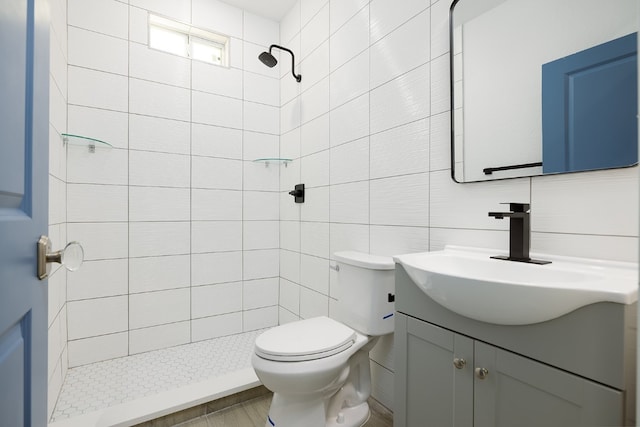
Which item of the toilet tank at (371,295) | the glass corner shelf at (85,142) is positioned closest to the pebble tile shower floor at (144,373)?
the toilet tank at (371,295)

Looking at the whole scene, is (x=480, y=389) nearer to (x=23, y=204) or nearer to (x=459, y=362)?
(x=459, y=362)

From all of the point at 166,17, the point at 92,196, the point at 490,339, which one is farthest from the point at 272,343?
the point at 166,17

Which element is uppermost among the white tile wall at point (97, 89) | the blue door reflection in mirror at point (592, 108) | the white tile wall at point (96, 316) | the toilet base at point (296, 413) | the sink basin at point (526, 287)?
the white tile wall at point (97, 89)

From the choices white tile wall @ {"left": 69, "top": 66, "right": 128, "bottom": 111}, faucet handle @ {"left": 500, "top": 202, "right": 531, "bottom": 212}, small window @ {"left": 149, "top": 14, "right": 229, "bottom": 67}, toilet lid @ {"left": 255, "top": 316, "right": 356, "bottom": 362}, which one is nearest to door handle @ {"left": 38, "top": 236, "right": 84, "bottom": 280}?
toilet lid @ {"left": 255, "top": 316, "right": 356, "bottom": 362}

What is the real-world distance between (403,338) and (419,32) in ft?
4.21

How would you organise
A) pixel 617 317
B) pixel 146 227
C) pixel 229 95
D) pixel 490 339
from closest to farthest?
pixel 617 317 < pixel 490 339 < pixel 146 227 < pixel 229 95

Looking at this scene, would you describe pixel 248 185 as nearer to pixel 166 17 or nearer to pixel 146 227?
pixel 146 227

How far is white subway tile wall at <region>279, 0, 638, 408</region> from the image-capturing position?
3.25 ft

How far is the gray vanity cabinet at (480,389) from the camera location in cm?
67

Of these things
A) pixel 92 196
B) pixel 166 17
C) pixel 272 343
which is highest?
pixel 166 17

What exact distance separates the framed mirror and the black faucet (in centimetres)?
15

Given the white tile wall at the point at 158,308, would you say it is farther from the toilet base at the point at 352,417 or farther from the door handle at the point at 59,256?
the door handle at the point at 59,256

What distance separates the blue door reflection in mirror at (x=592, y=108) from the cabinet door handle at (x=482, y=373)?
2.13ft

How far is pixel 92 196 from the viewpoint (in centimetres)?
193
